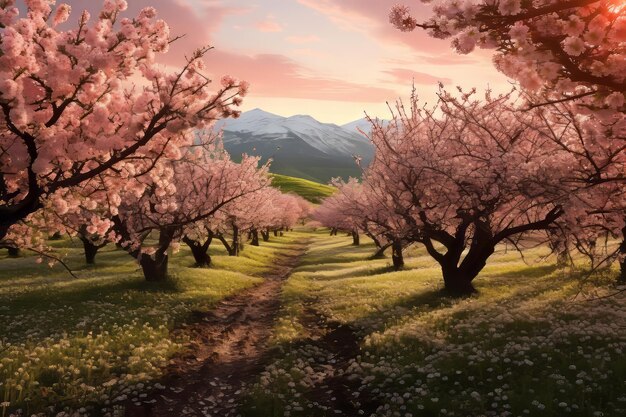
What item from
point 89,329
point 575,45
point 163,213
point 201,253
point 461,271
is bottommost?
point 89,329

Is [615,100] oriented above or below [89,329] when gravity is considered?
above

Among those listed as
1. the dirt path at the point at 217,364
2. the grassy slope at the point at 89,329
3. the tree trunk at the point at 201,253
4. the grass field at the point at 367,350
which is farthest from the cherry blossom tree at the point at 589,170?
the tree trunk at the point at 201,253

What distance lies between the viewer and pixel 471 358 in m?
15.0

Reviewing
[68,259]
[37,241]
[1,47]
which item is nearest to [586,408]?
[1,47]

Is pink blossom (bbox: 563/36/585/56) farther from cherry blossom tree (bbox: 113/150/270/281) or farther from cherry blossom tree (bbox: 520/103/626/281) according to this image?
cherry blossom tree (bbox: 113/150/270/281)

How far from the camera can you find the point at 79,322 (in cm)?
2203

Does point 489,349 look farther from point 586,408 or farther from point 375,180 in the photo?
point 375,180

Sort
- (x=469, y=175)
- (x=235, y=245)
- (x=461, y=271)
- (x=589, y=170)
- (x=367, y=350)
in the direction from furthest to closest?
(x=235, y=245)
(x=461, y=271)
(x=469, y=175)
(x=367, y=350)
(x=589, y=170)

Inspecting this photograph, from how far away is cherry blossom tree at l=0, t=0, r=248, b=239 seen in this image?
946 cm

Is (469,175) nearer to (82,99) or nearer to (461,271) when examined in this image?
(461,271)

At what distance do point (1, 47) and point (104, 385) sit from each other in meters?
11.0

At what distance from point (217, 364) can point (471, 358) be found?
379 inches

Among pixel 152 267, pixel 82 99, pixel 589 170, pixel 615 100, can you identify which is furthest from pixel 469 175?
pixel 152 267

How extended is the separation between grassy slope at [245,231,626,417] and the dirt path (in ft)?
3.38
